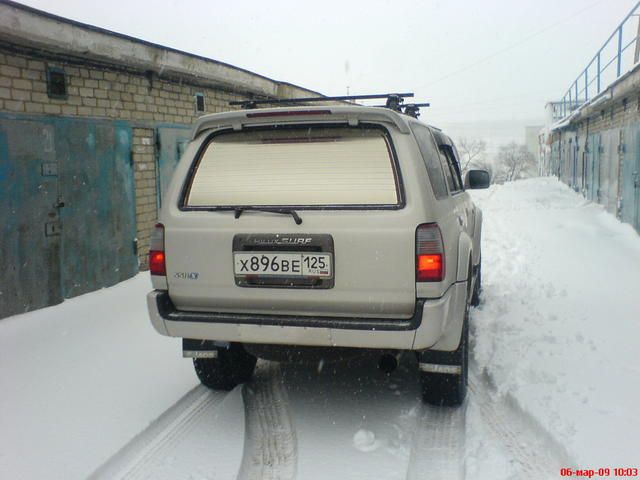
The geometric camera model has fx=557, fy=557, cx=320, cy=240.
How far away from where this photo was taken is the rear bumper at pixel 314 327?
2.93 meters

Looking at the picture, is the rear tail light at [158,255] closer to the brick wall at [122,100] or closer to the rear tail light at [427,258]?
the rear tail light at [427,258]

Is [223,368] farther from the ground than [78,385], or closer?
farther from the ground

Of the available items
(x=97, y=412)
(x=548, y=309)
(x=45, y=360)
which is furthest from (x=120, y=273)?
(x=548, y=309)

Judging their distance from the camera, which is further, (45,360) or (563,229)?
(563,229)

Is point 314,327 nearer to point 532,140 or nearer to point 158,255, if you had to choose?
point 158,255

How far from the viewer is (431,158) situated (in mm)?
3533

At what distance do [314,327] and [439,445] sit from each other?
100 cm

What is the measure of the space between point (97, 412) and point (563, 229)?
1061 cm

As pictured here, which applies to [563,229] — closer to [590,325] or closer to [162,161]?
[590,325]

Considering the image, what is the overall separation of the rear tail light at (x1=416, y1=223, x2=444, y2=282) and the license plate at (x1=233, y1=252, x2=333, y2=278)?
1.55 ft

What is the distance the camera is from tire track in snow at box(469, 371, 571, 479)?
2.87m

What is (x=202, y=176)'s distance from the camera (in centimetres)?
339

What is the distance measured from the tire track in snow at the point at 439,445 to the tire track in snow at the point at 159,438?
54.5 inches
